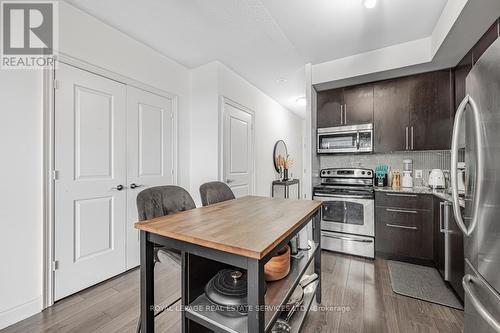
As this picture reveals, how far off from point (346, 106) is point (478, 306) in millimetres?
2676

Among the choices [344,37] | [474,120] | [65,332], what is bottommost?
[65,332]

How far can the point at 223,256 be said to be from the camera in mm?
901

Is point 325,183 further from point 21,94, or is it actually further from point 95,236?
point 21,94

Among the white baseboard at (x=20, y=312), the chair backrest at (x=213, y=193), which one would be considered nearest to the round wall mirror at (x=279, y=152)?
the chair backrest at (x=213, y=193)

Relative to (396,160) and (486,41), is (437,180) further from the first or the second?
(486,41)

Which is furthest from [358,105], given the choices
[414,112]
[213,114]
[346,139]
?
[213,114]

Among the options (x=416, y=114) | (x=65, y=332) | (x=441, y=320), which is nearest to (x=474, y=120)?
(x=441, y=320)

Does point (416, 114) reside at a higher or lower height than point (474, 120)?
higher

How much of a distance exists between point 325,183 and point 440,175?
1381 millimetres

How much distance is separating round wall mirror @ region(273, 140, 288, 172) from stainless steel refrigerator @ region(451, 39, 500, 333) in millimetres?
3584

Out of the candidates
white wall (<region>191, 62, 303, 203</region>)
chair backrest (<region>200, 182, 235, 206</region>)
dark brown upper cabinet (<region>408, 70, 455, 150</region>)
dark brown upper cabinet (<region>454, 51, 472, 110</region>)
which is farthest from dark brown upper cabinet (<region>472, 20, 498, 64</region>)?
white wall (<region>191, 62, 303, 203</region>)

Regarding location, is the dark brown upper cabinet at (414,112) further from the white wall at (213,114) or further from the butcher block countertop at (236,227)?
the butcher block countertop at (236,227)

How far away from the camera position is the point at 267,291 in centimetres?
115

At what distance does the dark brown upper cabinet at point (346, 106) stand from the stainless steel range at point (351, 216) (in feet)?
2.49
